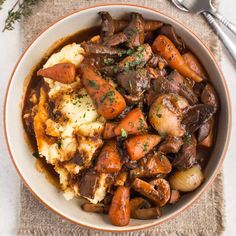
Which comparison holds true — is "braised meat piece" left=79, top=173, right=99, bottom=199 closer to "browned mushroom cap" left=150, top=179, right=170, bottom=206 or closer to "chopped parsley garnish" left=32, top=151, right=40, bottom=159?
Result: "browned mushroom cap" left=150, top=179, right=170, bottom=206

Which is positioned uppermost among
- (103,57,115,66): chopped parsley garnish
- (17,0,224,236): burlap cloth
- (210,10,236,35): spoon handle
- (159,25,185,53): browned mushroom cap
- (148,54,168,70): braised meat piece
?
(210,10,236,35): spoon handle

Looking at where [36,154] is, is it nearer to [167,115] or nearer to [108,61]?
[108,61]

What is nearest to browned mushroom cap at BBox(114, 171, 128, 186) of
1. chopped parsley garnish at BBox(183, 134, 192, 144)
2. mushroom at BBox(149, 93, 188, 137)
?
mushroom at BBox(149, 93, 188, 137)

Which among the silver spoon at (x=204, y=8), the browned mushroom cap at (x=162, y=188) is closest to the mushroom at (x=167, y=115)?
the browned mushroom cap at (x=162, y=188)

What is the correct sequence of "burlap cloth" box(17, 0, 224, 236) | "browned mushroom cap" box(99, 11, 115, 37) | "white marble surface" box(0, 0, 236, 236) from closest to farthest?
"browned mushroom cap" box(99, 11, 115, 37) → "burlap cloth" box(17, 0, 224, 236) → "white marble surface" box(0, 0, 236, 236)

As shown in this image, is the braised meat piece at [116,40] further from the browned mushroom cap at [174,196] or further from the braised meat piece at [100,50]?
the browned mushroom cap at [174,196]

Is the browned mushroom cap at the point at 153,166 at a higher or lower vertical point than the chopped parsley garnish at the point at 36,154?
higher

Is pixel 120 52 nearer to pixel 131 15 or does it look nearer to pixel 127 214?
pixel 131 15

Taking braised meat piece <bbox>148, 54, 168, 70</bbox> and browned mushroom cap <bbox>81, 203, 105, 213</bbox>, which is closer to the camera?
braised meat piece <bbox>148, 54, 168, 70</bbox>
